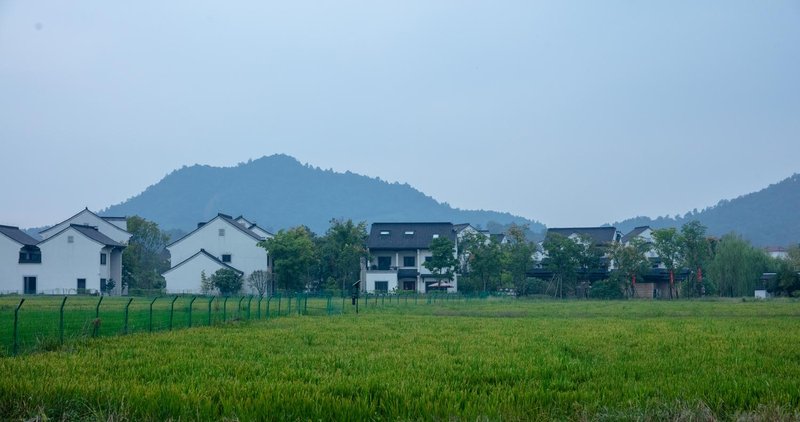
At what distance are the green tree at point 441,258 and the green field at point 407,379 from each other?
4276 cm

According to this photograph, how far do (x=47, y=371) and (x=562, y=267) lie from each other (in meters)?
48.2

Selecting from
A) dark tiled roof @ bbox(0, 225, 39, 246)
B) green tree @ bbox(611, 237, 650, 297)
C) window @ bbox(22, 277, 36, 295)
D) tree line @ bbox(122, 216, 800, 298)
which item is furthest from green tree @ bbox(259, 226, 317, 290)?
green tree @ bbox(611, 237, 650, 297)

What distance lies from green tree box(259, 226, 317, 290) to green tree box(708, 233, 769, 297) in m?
31.3

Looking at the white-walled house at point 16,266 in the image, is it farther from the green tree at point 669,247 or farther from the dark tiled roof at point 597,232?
the green tree at point 669,247

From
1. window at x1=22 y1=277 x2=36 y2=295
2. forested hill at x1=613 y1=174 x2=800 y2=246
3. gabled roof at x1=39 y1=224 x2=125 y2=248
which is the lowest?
window at x1=22 y1=277 x2=36 y2=295

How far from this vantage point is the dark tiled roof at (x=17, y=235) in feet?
180

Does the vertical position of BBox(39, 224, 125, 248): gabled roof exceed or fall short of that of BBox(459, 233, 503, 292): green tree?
it exceeds it

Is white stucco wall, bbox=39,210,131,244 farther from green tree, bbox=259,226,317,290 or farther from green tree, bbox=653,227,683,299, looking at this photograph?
green tree, bbox=653,227,683,299

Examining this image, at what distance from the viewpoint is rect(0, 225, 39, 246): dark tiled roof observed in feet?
180

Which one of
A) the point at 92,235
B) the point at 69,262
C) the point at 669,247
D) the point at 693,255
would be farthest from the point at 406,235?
the point at 69,262

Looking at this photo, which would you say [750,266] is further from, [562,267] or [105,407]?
[105,407]

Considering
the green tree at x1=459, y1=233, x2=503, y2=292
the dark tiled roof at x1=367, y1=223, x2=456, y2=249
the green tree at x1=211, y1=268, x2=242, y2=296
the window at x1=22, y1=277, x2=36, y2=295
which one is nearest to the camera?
the window at x1=22, y1=277, x2=36, y2=295

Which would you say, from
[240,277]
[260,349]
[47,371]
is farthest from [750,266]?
[47,371]

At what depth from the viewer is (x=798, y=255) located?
219 ft
